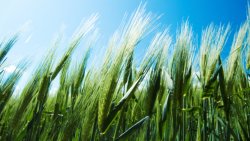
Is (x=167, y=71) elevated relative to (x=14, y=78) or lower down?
elevated

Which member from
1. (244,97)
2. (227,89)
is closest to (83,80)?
(227,89)

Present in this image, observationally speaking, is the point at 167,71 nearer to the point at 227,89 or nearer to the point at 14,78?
the point at 227,89

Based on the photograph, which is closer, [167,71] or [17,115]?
[17,115]

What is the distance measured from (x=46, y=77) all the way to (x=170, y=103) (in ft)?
2.16

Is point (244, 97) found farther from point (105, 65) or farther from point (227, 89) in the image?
point (105, 65)

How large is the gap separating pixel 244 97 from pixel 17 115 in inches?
64.3

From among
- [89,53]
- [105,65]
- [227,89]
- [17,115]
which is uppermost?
[89,53]

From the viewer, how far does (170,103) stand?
1.73 m

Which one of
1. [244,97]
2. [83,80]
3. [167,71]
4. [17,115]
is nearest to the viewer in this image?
[17,115]

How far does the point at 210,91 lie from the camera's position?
1.82 m

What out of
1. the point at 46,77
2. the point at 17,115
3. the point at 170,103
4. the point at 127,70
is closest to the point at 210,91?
the point at 170,103

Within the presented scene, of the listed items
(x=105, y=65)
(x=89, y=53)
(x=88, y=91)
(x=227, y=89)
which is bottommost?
(x=88, y=91)

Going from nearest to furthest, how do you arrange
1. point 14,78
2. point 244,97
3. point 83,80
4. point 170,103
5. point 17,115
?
point 17,115, point 14,78, point 170,103, point 83,80, point 244,97

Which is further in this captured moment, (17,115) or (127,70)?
(127,70)
